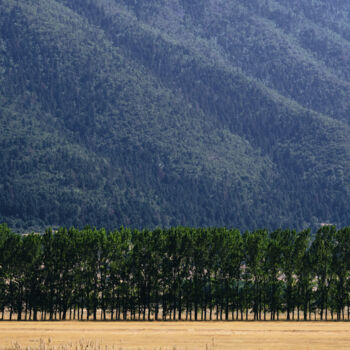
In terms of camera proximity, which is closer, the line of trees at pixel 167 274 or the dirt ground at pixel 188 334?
the dirt ground at pixel 188 334

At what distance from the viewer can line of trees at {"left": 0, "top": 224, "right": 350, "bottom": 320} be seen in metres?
102

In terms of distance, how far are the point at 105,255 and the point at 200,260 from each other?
13.1 metres

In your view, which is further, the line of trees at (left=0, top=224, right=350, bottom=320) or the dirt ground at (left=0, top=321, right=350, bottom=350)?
the line of trees at (left=0, top=224, right=350, bottom=320)

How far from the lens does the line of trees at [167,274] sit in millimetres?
102500

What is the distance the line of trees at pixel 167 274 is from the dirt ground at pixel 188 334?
10.1 m

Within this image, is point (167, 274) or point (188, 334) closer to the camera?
point (188, 334)

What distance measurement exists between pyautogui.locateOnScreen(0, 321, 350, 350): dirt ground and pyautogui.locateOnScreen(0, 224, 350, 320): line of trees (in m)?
10.1

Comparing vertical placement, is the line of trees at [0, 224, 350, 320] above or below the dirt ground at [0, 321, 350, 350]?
above

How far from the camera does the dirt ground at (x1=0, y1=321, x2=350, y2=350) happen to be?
2648 inches

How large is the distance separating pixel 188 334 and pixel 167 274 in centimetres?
2924

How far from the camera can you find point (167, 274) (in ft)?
348

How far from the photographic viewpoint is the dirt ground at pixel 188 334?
67250mm

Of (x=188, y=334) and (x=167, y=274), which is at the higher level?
(x=167, y=274)

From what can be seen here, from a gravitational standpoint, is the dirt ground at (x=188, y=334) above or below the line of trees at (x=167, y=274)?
below
